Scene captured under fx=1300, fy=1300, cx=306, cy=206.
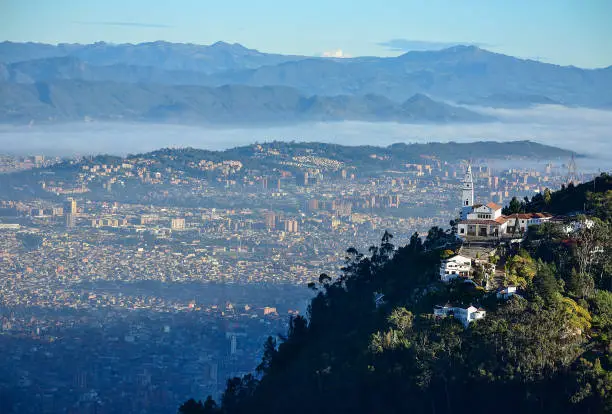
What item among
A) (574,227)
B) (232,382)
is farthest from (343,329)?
(574,227)

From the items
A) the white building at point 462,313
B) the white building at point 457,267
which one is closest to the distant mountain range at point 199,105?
the white building at point 457,267

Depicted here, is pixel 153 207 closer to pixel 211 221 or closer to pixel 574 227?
pixel 211 221

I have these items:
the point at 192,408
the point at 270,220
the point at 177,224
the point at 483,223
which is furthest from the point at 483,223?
the point at 270,220

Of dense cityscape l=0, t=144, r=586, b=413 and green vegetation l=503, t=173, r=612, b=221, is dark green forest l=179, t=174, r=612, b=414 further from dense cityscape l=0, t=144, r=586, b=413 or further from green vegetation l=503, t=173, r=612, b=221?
dense cityscape l=0, t=144, r=586, b=413

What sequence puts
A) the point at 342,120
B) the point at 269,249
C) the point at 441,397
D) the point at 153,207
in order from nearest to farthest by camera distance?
1. the point at 441,397
2. the point at 269,249
3. the point at 153,207
4. the point at 342,120

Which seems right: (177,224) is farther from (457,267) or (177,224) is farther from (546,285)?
(546,285)

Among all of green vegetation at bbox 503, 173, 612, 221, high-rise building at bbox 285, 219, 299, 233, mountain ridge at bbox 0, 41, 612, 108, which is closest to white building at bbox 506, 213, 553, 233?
green vegetation at bbox 503, 173, 612, 221
